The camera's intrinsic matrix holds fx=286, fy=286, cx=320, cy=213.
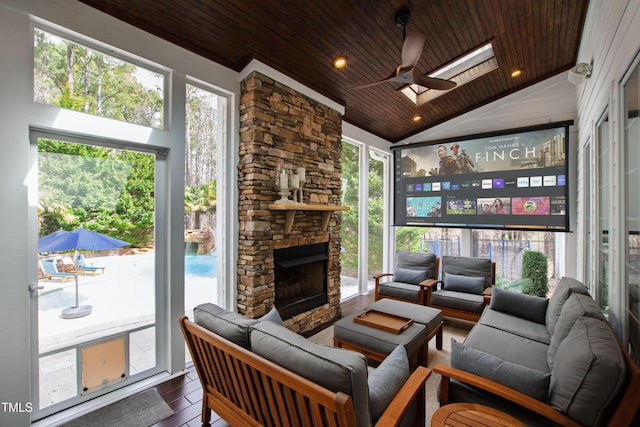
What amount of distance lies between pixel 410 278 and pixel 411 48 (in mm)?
3387

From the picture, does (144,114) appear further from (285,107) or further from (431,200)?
(431,200)

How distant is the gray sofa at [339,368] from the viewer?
1.32 m

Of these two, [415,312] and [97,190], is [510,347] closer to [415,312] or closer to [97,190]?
[415,312]

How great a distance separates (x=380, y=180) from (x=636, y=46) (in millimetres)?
4617

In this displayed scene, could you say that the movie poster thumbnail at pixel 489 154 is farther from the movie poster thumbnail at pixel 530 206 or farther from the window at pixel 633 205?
the window at pixel 633 205

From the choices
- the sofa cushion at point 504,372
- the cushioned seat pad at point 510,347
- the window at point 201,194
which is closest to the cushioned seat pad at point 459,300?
the cushioned seat pad at point 510,347

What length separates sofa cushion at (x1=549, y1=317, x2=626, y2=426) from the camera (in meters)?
1.33

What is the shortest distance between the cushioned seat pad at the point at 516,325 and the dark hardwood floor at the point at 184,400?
8.83 ft

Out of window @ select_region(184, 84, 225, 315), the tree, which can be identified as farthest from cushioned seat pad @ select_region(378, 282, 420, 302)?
the tree

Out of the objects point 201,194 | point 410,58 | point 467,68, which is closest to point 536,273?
point 467,68

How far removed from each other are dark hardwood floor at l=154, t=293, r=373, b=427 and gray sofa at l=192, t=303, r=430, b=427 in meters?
0.66

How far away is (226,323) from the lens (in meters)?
1.85

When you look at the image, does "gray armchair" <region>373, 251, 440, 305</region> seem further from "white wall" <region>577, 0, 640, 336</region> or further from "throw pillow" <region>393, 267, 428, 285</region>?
"white wall" <region>577, 0, 640, 336</region>

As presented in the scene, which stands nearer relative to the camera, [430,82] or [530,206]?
[430,82]
